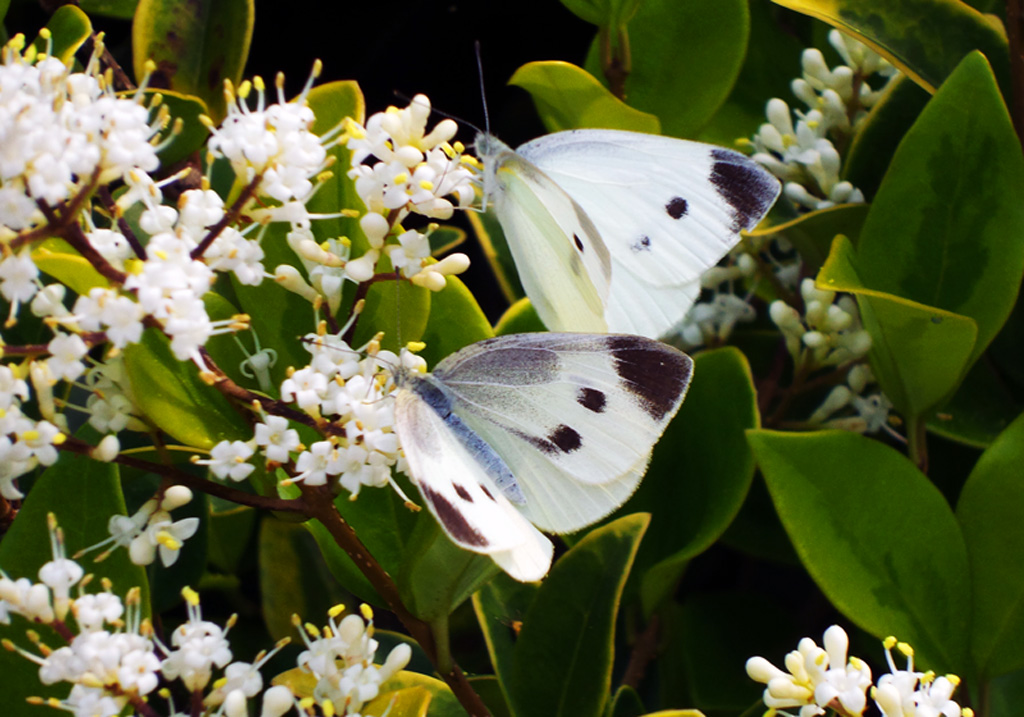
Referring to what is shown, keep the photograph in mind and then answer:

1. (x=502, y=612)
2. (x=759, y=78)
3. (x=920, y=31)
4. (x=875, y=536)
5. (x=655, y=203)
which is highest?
(x=920, y=31)

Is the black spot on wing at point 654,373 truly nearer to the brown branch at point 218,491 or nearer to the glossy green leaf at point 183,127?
the brown branch at point 218,491

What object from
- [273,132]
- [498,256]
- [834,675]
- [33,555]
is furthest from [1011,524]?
[33,555]

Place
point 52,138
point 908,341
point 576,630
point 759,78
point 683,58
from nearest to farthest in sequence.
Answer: point 52,138 → point 576,630 → point 908,341 → point 683,58 → point 759,78

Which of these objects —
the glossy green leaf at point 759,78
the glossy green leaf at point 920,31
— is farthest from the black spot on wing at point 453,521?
the glossy green leaf at point 759,78

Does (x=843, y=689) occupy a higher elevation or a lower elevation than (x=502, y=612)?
higher

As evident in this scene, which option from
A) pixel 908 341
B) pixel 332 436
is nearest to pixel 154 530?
pixel 332 436

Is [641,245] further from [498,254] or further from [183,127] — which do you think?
[183,127]
